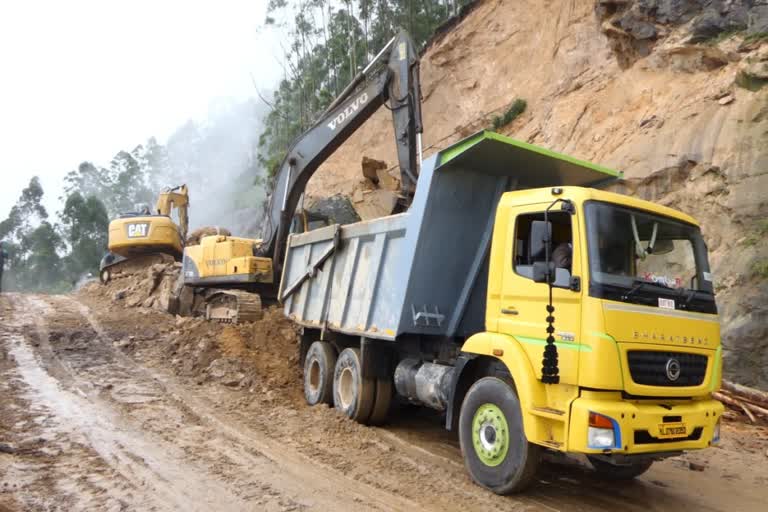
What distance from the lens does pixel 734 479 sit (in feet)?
19.4

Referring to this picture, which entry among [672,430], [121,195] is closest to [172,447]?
[672,430]

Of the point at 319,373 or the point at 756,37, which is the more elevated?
the point at 756,37

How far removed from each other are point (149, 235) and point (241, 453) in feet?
43.7

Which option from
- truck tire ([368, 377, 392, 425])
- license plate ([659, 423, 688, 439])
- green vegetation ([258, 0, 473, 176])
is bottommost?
truck tire ([368, 377, 392, 425])

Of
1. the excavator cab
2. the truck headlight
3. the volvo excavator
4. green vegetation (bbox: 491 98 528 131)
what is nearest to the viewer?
the truck headlight

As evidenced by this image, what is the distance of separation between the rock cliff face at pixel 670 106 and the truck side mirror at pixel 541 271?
5672mm

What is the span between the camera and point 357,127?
10656 mm

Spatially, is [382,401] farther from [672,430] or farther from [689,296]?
[689,296]

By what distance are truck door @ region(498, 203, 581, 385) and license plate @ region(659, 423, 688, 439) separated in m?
0.78

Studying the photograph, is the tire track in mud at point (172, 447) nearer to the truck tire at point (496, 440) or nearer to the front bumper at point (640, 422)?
the truck tire at point (496, 440)

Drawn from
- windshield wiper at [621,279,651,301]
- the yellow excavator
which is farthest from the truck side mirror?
the yellow excavator

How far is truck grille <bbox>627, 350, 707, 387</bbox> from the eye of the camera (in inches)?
176

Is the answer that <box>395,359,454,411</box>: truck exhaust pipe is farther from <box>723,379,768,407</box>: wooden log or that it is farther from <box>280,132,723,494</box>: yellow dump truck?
<box>723,379,768,407</box>: wooden log

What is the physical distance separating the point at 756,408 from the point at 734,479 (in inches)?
96.6
